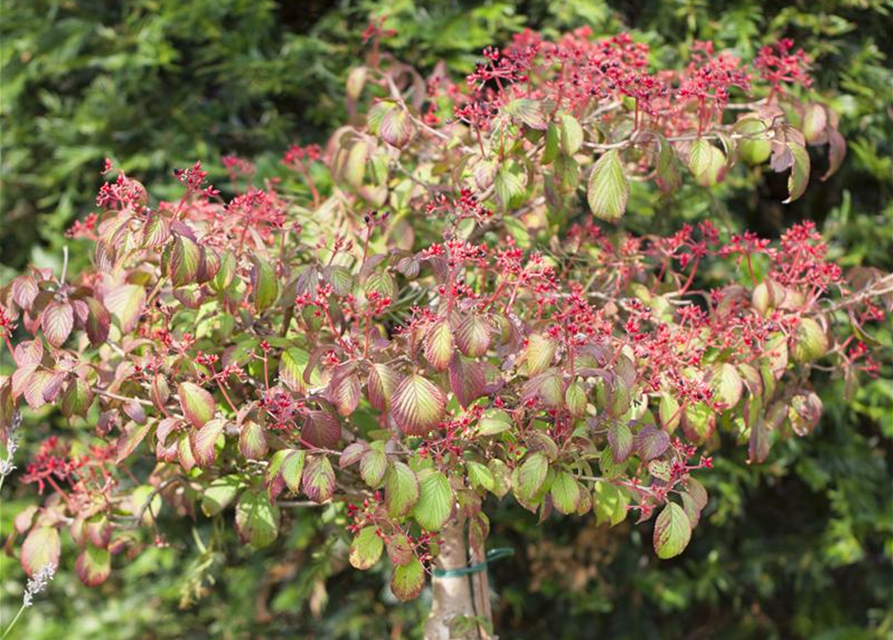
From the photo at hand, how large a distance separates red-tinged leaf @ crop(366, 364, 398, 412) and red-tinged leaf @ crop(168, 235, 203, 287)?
307 millimetres

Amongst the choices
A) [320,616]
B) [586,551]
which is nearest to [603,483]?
[586,551]

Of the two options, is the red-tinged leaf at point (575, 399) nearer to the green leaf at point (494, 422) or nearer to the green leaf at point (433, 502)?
the green leaf at point (494, 422)

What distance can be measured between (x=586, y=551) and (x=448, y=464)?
1696mm

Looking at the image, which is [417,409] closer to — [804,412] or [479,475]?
[479,475]

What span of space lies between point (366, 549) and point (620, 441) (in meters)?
0.41

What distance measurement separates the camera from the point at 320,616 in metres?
3.15

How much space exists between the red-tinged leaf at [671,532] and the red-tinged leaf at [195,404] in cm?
69

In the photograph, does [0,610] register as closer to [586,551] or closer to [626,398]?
[586,551]

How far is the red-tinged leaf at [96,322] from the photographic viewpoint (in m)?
1.61

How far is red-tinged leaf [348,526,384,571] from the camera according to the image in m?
1.49

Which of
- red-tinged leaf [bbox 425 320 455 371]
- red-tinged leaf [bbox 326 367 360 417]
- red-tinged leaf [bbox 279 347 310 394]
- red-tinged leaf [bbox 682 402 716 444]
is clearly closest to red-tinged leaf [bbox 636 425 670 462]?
red-tinged leaf [bbox 682 402 716 444]

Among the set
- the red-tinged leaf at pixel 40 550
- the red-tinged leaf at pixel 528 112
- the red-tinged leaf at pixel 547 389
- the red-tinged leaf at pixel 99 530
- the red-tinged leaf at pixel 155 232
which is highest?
the red-tinged leaf at pixel 528 112

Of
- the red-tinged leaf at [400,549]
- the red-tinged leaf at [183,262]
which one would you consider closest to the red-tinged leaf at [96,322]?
the red-tinged leaf at [183,262]

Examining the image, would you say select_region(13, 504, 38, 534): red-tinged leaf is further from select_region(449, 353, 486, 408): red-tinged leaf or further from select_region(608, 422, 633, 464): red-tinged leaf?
select_region(608, 422, 633, 464): red-tinged leaf
